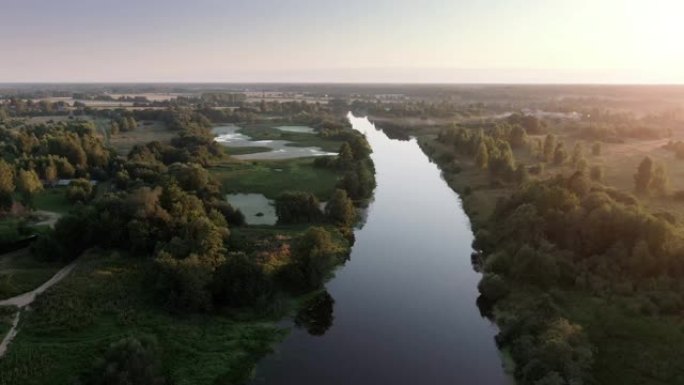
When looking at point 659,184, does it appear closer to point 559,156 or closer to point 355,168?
point 559,156

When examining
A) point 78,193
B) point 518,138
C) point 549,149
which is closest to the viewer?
point 78,193

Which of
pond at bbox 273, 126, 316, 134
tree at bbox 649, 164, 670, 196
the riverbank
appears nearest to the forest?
the riverbank

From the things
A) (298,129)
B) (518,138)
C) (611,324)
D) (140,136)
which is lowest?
(611,324)

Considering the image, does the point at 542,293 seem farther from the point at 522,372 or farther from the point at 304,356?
the point at 304,356

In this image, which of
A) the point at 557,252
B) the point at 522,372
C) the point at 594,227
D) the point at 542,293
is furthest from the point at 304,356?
the point at 594,227

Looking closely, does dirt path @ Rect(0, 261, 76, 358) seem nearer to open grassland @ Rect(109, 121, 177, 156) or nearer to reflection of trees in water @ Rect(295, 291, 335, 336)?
reflection of trees in water @ Rect(295, 291, 335, 336)

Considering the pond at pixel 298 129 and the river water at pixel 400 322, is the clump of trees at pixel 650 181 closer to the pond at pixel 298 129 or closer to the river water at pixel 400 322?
the river water at pixel 400 322

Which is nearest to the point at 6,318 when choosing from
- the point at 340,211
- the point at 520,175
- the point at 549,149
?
the point at 340,211
